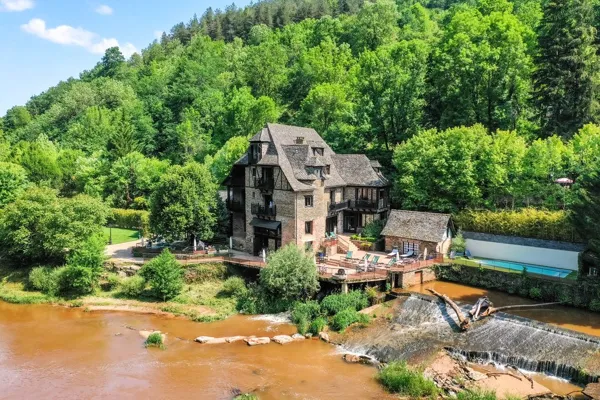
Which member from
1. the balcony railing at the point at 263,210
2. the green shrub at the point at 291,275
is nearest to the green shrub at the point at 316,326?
the green shrub at the point at 291,275

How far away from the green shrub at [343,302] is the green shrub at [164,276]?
1139cm

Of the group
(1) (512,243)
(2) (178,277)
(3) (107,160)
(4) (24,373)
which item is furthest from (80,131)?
(1) (512,243)

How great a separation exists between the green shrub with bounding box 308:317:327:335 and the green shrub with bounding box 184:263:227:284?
10.6 m

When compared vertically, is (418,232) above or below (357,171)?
Answer: below

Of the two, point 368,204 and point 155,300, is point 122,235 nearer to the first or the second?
point 155,300

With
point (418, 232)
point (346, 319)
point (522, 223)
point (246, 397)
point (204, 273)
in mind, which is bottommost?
point (246, 397)

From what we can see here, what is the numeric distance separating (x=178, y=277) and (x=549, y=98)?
38.4m

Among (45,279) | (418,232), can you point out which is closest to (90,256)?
(45,279)

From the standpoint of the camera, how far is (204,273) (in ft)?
124

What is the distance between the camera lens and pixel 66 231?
38.9 metres

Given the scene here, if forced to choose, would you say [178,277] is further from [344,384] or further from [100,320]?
[344,384]

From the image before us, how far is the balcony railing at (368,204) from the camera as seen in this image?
45.2 m

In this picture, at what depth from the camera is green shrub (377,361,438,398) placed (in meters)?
22.5

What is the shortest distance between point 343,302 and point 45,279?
24194 millimetres
